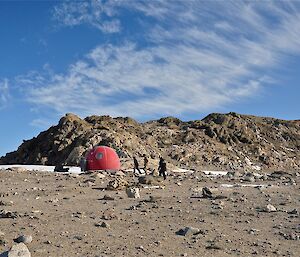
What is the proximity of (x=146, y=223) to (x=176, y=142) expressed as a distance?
2846 inches

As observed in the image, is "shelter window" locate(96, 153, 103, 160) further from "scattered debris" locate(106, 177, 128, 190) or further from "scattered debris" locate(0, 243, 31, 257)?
"scattered debris" locate(0, 243, 31, 257)

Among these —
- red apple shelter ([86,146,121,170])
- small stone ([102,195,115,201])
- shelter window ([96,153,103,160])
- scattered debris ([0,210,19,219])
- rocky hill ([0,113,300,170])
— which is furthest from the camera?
rocky hill ([0,113,300,170])

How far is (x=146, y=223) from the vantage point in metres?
13.1

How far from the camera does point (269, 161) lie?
90.9m

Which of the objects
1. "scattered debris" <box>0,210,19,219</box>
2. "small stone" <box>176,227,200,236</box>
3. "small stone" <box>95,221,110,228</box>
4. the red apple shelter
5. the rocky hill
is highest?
the rocky hill

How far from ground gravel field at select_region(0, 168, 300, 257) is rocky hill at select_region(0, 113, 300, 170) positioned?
3125 centimetres

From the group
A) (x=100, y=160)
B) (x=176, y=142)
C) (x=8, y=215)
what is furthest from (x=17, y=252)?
(x=176, y=142)

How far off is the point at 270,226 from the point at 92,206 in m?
5.88

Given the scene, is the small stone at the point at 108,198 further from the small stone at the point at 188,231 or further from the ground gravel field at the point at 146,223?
the small stone at the point at 188,231

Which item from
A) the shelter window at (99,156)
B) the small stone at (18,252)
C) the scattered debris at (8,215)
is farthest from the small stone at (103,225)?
the shelter window at (99,156)

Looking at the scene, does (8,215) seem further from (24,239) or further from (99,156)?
(99,156)

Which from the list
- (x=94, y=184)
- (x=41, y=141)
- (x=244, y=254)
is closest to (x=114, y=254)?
(x=244, y=254)

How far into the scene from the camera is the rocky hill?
62.4m

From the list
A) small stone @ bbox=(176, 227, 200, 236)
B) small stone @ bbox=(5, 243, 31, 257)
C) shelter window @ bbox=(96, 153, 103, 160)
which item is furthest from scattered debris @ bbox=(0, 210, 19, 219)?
shelter window @ bbox=(96, 153, 103, 160)
